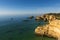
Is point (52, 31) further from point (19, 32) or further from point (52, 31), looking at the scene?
point (19, 32)

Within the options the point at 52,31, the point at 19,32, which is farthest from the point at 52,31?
the point at 19,32

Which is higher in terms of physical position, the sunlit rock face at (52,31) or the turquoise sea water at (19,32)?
the sunlit rock face at (52,31)

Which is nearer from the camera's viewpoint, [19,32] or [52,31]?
[52,31]

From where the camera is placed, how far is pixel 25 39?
2986cm

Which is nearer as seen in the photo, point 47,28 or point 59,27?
point 59,27

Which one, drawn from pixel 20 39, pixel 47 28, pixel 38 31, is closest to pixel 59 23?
pixel 47 28

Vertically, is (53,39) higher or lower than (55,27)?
lower

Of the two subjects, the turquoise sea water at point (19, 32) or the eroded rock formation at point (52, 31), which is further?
the turquoise sea water at point (19, 32)

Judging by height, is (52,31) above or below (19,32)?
above

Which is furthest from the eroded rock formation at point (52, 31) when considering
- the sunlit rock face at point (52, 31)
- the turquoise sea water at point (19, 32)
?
the turquoise sea water at point (19, 32)

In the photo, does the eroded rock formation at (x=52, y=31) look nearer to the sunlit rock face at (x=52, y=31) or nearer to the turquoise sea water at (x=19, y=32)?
the sunlit rock face at (x=52, y=31)

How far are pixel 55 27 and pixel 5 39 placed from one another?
13554 mm

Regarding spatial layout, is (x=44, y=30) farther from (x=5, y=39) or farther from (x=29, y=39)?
(x=5, y=39)

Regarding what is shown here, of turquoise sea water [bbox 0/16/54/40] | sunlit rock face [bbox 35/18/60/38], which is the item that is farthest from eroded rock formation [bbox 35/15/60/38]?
turquoise sea water [bbox 0/16/54/40]
